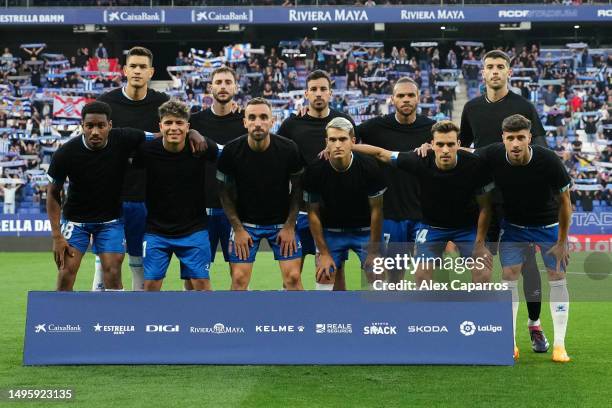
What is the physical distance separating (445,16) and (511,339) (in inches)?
1150

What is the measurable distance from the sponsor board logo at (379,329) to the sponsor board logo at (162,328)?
1482mm

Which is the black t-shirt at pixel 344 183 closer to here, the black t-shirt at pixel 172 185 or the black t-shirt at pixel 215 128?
the black t-shirt at pixel 172 185

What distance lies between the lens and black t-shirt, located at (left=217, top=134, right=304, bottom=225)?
27.5 feet

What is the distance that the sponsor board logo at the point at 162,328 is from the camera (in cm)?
744

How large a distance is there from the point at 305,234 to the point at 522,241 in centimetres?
220

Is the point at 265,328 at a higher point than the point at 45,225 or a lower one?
higher

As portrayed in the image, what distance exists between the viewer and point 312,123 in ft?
30.0

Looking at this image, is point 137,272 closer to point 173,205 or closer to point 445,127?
point 173,205

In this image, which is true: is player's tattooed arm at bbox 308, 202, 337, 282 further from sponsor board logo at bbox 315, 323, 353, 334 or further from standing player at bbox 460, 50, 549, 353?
standing player at bbox 460, 50, 549, 353

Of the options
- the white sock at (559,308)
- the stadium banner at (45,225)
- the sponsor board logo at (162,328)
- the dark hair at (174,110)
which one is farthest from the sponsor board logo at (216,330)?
the stadium banner at (45,225)

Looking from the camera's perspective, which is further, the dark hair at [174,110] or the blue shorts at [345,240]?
the blue shorts at [345,240]

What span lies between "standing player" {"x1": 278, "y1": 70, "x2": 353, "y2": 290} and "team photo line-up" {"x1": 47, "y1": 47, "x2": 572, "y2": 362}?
34 millimetres

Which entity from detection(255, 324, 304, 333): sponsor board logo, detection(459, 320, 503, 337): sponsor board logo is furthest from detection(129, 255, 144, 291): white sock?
detection(459, 320, 503, 337): sponsor board logo

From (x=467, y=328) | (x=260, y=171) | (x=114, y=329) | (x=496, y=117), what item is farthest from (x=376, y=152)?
(x=114, y=329)
